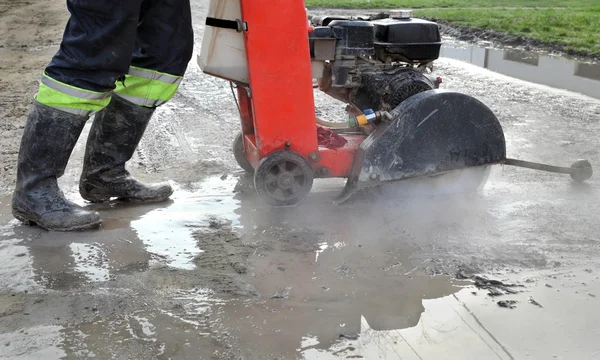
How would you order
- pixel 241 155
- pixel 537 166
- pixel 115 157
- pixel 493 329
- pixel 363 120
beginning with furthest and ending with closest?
pixel 241 155 < pixel 537 166 < pixel 115 157 < pixel 363 120 < pixel 493 329

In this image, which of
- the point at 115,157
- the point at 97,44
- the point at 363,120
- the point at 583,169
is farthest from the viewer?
the point at 583,169

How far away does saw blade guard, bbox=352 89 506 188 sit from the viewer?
302cm

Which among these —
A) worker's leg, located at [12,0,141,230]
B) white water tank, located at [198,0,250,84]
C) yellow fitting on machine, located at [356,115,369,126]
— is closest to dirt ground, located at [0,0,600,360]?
worker's leg, located at [12,0,141,230]

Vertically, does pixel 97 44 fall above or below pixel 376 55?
above

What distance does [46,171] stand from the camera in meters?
2.88

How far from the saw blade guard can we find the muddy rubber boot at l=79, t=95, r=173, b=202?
994 millimetres

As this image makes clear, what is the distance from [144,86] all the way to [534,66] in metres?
5.34

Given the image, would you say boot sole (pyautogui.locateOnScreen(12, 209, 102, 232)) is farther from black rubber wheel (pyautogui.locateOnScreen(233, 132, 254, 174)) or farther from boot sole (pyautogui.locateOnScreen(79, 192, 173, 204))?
black rubber wheel (pyautogui.locateOnScreen(233, 132, 254, 174))

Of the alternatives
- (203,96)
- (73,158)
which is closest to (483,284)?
(73,158)

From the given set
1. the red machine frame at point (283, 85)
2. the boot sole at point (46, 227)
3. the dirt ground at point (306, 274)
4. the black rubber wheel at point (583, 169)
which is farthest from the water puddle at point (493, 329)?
the boot sole at point (46, 227)

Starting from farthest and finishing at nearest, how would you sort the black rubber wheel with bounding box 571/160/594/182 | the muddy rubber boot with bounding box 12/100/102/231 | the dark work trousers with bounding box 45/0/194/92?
the black rubber wheel with bounding box 571/160/594/182 → the muddy rubber boot with bounding box 12/100/102/231 → the dark work trousers with bounding box 45/0/194/92

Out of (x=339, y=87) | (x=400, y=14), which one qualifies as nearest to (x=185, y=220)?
(x=339, y=87)

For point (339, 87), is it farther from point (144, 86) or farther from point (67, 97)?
point (67, 97)

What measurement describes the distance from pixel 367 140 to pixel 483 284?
0.89 metres
